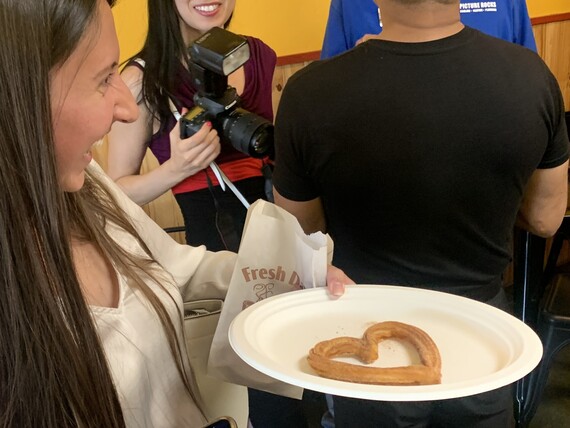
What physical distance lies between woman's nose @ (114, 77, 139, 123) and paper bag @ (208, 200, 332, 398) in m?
0.26

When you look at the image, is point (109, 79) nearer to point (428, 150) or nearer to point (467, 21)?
point (428, 150)

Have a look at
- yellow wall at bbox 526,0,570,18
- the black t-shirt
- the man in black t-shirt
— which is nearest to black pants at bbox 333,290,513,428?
the man in black t-shirt

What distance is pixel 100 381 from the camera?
65cm

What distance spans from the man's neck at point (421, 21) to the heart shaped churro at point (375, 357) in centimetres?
45

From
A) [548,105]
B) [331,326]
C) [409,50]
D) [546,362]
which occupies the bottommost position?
[546,362]

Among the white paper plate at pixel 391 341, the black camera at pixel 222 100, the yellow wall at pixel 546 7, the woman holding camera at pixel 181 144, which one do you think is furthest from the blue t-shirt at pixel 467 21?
the yellow wall at pixel 546 7

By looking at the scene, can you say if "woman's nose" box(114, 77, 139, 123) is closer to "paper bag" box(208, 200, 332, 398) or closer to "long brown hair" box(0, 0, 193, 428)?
"long brown hair" box(0, 0, 193, 428)

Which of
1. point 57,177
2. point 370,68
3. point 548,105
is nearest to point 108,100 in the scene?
point 57,177

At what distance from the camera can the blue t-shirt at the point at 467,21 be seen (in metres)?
1.39

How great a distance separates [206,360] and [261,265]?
0.16 meters

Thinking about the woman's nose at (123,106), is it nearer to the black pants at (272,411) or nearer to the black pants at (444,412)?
the black pants at (444,412)

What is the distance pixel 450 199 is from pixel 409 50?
0.79 feet

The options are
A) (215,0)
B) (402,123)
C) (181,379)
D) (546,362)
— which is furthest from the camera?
(546,362)

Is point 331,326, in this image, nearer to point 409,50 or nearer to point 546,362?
point 409,50
